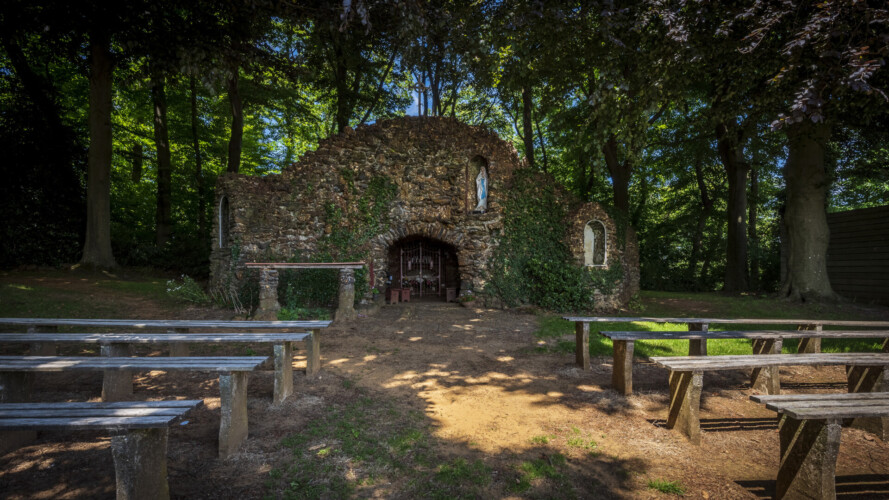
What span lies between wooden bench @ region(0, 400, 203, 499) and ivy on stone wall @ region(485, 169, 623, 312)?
8823 mm

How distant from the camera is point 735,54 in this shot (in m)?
6.02

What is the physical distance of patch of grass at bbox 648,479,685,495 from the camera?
7.55ft

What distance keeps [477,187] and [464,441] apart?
8.60 meters

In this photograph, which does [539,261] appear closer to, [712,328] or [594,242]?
[594,242]

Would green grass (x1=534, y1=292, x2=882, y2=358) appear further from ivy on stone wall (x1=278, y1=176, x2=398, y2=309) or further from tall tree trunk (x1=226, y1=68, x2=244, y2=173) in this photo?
tall tree trunk (x1=226, y1=68, x2=244, y2=173)

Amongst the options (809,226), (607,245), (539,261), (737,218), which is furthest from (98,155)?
(737,218)

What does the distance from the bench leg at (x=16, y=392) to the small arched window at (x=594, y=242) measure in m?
10.6

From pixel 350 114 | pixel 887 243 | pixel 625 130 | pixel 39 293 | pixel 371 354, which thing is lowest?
pixel 371 354

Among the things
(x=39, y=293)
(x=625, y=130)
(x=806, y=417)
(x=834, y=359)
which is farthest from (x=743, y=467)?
(x=39, y=293)

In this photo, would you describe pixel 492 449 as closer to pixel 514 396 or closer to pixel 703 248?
pixel 514 396

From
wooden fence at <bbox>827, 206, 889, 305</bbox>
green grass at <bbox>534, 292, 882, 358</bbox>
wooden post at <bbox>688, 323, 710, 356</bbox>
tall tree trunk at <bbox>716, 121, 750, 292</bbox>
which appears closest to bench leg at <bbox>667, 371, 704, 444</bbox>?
wooden post at <bbox>688, 323, 710, 356</bbox>

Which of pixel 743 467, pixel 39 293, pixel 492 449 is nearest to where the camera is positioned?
pixel 743 467

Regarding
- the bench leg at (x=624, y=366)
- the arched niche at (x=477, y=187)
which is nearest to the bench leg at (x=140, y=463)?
the bench leg at (x=624, y=366)

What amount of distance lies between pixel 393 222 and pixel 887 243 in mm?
13751
